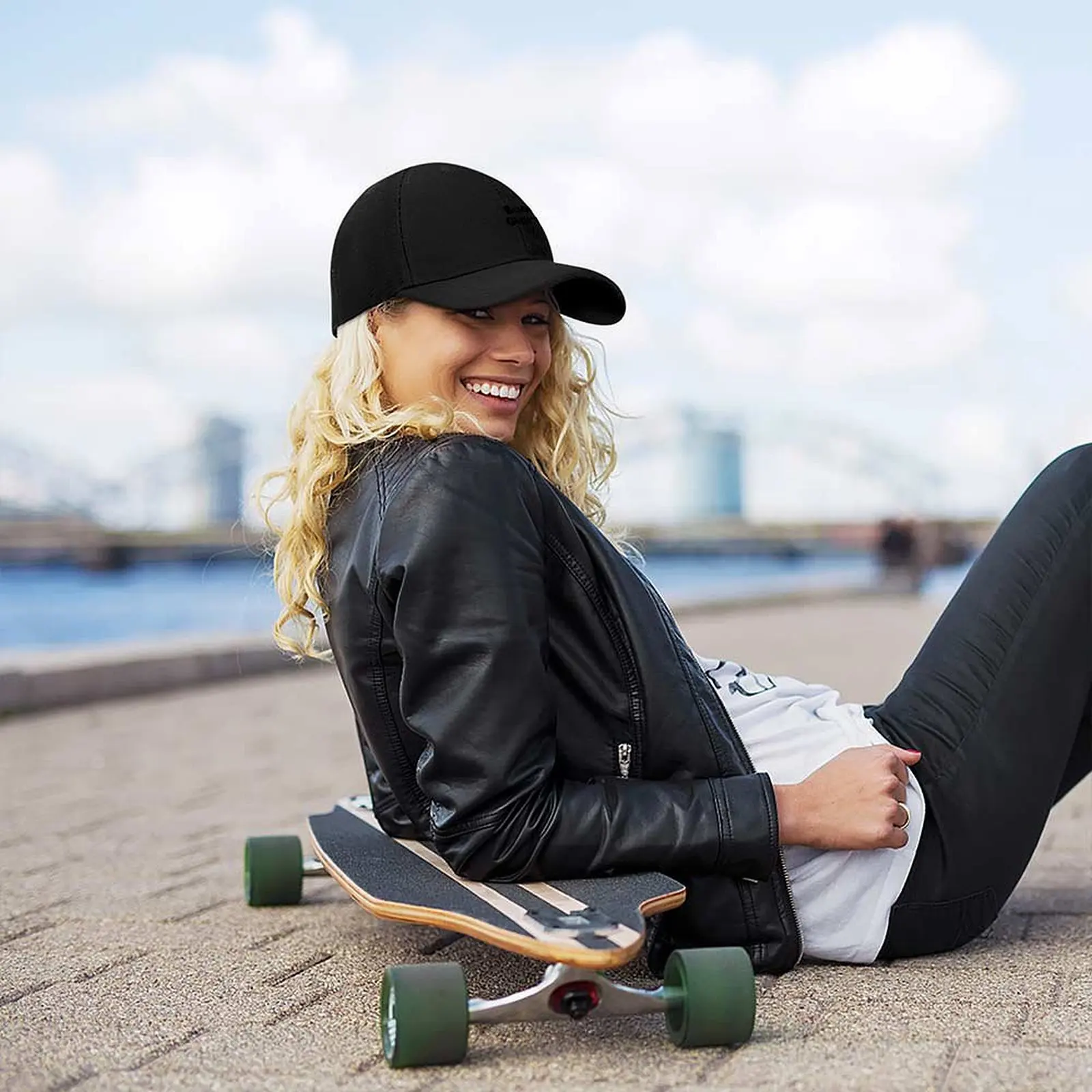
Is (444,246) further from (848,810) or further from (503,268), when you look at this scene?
(848,810)

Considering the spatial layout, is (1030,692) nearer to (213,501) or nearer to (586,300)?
(586,300)

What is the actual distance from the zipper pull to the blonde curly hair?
0.43 m

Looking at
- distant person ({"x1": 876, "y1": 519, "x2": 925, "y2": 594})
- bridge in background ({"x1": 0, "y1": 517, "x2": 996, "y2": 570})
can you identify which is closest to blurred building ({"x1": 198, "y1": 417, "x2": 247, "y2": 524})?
bridge in background ({"x1": 0, "y1": 517, "x2": 996, "y2": 570})

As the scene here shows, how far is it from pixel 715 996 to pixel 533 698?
0.44m

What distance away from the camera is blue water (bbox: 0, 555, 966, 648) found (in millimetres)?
18453

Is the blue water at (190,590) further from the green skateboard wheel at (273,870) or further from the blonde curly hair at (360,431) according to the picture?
the green skateboard wheel at (273,870)

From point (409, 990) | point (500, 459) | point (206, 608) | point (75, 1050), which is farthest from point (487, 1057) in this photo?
point (206, 608)

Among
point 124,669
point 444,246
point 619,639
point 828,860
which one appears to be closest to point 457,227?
point 444,246

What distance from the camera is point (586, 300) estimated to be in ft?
8.12

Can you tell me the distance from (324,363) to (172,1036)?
1.02 m

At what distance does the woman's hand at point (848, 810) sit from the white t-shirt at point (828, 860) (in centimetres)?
6

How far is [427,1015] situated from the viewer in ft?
6.31

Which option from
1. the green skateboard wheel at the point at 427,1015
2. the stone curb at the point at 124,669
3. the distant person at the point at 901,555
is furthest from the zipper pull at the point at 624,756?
the distant person at the point at 901,555

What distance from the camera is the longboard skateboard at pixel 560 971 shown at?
6.30 feet
